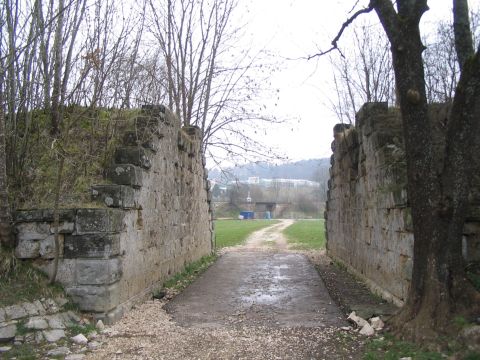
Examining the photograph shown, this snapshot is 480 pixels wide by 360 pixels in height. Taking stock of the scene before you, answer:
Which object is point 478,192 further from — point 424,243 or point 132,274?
point 132,274

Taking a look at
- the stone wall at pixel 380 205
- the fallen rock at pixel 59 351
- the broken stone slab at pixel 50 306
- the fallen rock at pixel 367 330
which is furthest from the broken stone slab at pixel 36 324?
the stone wall at pixel 380 205

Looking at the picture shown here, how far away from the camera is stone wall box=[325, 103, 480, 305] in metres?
6.70

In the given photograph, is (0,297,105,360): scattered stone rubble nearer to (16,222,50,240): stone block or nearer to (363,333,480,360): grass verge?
(16,222,50,240): stone block

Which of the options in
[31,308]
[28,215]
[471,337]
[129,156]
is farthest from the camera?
[129,156]

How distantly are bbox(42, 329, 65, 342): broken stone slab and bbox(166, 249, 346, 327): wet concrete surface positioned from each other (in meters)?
1.70

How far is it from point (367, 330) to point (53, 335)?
3.82m

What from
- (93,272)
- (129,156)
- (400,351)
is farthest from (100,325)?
(400,351)

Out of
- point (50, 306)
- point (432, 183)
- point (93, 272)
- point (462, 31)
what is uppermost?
point (462, 31)

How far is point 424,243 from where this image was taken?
5316 millimetres

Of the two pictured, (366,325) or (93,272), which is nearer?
(366,325)

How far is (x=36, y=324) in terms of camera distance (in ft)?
18.5

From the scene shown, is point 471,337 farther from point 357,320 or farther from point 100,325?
point 100,325

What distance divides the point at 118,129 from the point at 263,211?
6955 centimetres

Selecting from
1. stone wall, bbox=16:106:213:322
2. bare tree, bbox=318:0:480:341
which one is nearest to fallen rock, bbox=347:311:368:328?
bare tree, bbox=318:0:480:341
